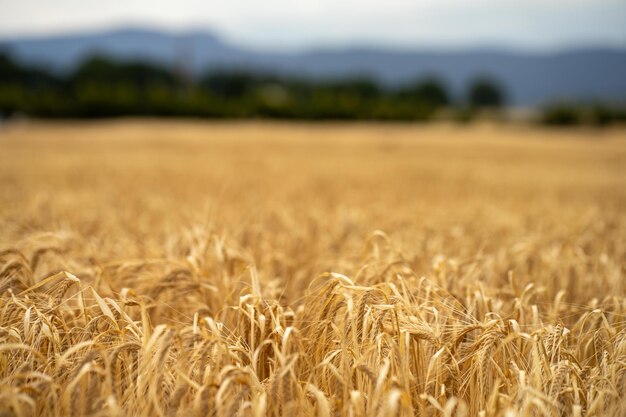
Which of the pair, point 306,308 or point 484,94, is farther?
point 484,94

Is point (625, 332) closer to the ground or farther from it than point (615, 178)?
farther from it

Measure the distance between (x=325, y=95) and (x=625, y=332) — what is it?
55.1 meters

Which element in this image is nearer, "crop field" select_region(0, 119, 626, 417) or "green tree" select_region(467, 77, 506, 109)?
"crop field" select_region(0, 119, 626, 417)

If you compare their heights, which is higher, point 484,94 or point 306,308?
point 484,94

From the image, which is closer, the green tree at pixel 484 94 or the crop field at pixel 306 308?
the crop field at pixel 306 308

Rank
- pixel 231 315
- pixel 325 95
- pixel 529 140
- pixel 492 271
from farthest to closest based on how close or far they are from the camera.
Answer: pixel 325 95 → pixel 529 140 → pixel 492 271 → pixel 231 315

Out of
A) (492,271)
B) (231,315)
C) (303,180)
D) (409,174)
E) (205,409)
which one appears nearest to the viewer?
(205,409)

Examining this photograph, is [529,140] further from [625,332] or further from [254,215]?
[625,332]

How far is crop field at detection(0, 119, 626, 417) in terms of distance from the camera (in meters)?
1.90

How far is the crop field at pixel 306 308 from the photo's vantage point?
6.23 ft

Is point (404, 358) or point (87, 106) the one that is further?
point (87, 106)

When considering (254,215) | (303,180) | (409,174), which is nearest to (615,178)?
(409,174)

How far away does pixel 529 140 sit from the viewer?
90.1 feet

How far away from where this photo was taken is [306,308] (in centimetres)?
255
